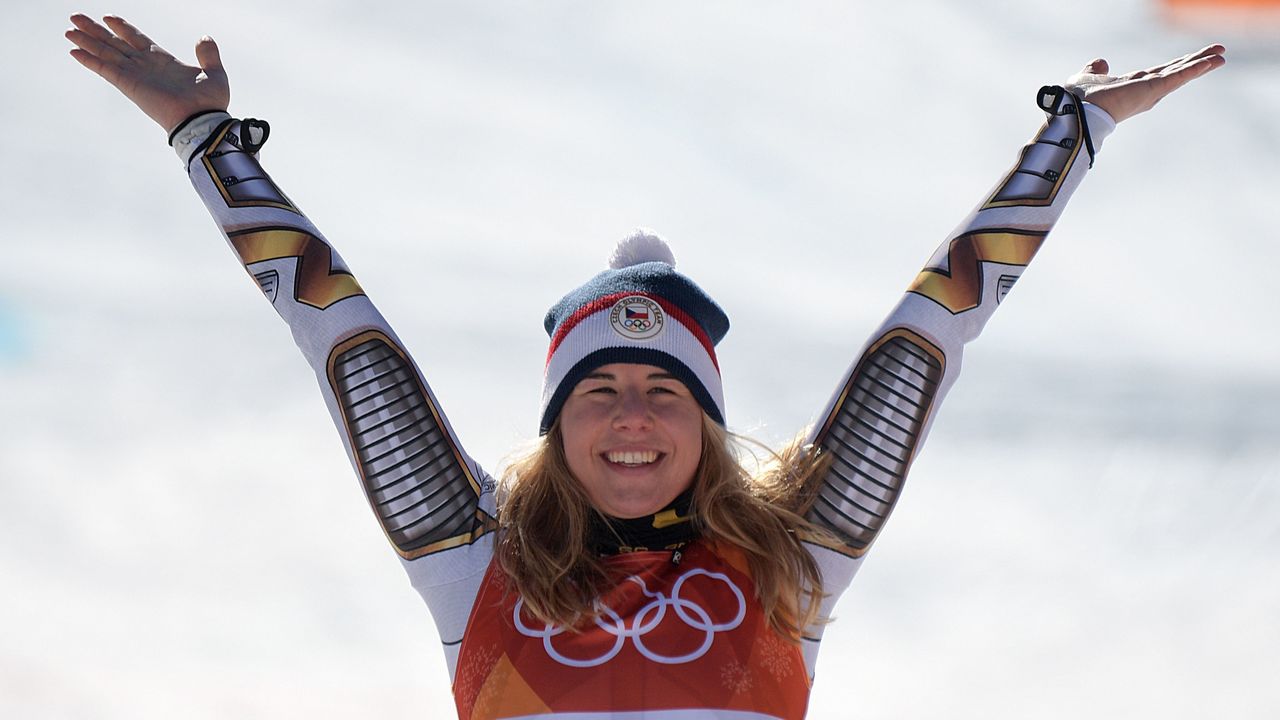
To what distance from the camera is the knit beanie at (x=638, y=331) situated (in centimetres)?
457

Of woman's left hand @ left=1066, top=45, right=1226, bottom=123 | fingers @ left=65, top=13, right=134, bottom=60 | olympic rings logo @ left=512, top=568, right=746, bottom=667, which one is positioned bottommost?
olympic rings logo @ left=512, top=568, right=746, bottom=667

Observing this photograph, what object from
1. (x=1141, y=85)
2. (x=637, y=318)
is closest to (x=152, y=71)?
(x=637, y=318)

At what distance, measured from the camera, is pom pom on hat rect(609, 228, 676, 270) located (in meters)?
5.02

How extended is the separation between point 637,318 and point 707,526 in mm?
772

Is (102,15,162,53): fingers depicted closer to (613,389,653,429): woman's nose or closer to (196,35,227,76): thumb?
(196,35,227,76): thumb

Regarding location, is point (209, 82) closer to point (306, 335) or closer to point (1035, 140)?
point (306, 335)

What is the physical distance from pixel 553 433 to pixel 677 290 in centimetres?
69

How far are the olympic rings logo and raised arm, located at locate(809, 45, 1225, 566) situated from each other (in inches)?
25.2

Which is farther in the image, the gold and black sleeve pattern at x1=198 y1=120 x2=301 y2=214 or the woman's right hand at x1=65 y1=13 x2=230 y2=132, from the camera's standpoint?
the woman's right hand at x1=65 y1=13 x2=230 y2=132

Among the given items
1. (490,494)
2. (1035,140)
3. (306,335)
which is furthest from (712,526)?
(1035,140)

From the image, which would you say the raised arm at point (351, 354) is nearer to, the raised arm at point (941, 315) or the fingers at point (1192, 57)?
the raised arm at point (941, 315)

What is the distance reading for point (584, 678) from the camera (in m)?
4.16

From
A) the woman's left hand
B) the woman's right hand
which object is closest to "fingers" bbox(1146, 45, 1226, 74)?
the woman's left hand

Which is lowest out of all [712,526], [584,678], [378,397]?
[584,678]
